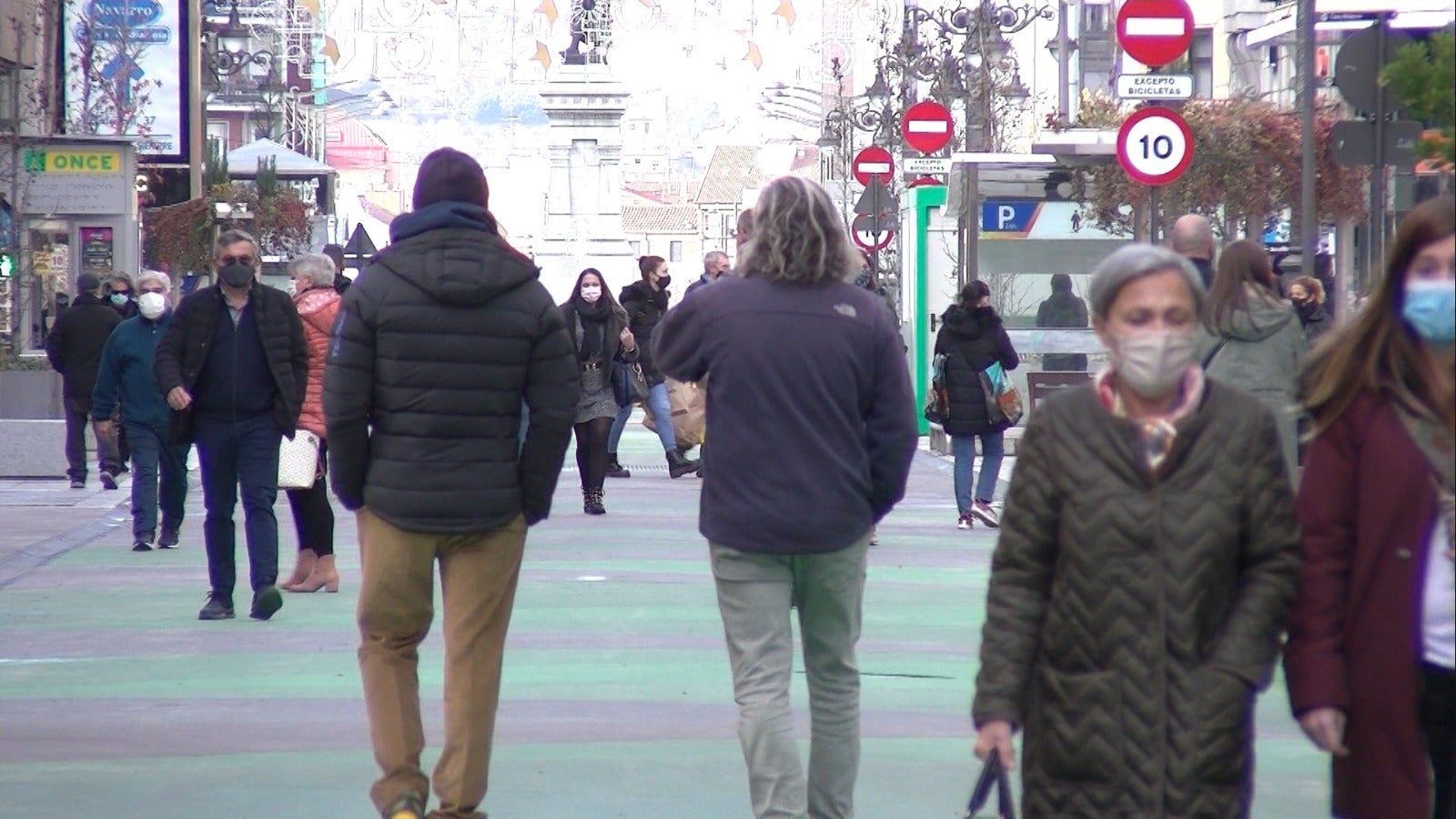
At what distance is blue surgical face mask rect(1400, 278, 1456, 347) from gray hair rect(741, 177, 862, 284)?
7.90ft

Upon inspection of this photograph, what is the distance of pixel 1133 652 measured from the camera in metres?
4.62

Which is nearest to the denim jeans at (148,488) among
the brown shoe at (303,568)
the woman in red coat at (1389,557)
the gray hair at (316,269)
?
the brown shoe at (303,568)

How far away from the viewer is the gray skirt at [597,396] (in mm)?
18719

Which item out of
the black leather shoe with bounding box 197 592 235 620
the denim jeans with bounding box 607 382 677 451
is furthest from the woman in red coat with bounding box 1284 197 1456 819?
the denim jeans with bounding box 607 382 677 451

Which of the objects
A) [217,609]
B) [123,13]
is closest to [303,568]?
[217,609]

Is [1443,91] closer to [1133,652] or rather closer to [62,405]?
[1133,652]

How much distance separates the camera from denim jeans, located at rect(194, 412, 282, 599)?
38.5ft

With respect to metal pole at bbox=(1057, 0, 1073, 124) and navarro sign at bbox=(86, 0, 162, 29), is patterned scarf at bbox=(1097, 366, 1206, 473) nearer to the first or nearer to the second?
navarro sign at bbox=(86, 0, 162, 29)

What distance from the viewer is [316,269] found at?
13.2m

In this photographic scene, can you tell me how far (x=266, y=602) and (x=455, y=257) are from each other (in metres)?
5.50

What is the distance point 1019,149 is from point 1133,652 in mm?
45954

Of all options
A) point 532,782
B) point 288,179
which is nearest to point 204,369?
point 532,782

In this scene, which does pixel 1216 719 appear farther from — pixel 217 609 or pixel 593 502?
pixel 593 502

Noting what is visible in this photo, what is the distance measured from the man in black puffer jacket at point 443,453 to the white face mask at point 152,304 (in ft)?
26.9
